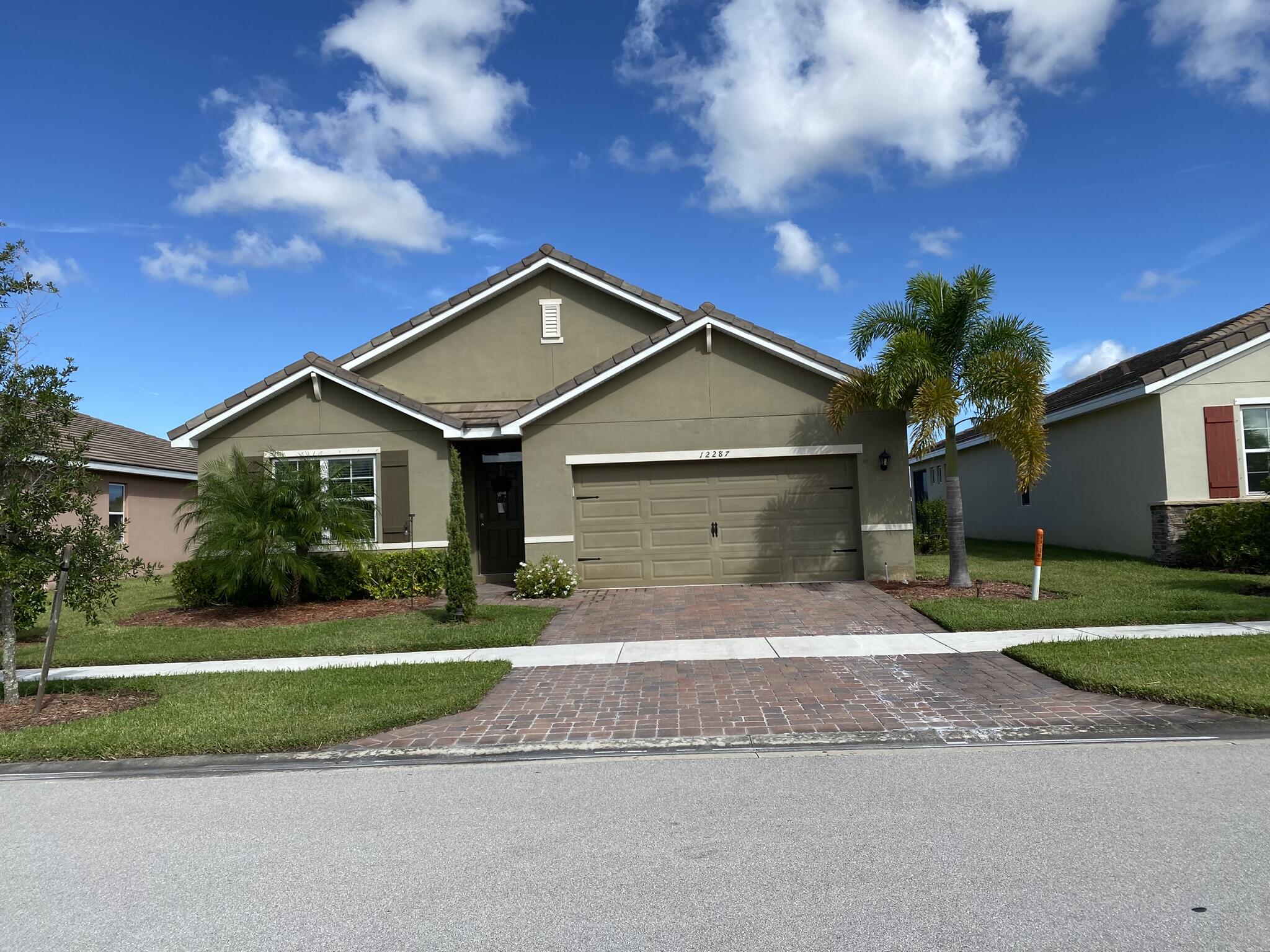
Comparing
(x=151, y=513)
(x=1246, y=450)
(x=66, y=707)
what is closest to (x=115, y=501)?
(x=151, y=513)

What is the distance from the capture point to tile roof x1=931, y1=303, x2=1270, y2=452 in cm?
1503

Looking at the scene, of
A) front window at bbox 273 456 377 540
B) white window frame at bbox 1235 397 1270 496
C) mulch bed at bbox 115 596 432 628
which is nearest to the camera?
mulch bed at bbox 115 596 432 628

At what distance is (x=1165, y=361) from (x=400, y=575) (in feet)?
51.8

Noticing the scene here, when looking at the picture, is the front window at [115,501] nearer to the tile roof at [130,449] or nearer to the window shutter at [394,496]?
the tile roof at [130,449]

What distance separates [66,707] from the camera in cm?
776

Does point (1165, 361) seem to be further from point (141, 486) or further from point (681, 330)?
point (141, 486)

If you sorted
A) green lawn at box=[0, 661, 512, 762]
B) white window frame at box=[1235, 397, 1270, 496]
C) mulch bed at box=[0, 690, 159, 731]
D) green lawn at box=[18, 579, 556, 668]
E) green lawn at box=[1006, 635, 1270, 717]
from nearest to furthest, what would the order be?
green lawn at box=[0, 661, 512, 762], green lawn at box=[1006, 635, 1270, 717], mulch bed at box=[0, 690, 159, 731], green lawn at box=[18, 579, 556, 668], white window frame at box=[1235, 397, 1270, 496]

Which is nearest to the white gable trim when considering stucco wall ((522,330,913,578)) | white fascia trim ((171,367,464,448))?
stucco wall ((522,330,913,578))

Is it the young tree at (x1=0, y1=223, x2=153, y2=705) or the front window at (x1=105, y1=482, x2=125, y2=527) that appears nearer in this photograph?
the young tree at (x1=0, y1=223, x2=153, y2=705)

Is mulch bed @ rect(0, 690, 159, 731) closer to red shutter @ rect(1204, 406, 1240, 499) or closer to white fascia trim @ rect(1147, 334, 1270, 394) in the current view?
white fascia trim @ rect(1147, 334, 1270, 394)

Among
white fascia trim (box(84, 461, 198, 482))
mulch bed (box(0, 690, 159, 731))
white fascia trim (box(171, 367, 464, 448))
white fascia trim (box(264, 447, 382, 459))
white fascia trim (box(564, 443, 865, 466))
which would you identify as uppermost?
white fascia trim (box(171, 367, 464, 448))

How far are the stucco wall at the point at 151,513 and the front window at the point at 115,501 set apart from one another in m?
0.06

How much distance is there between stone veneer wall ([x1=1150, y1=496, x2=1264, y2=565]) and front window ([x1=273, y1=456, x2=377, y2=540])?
14165 mm

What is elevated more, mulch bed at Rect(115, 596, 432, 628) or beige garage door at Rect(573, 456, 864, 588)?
beige garage door at Rect(573, 456, 864, 588)
